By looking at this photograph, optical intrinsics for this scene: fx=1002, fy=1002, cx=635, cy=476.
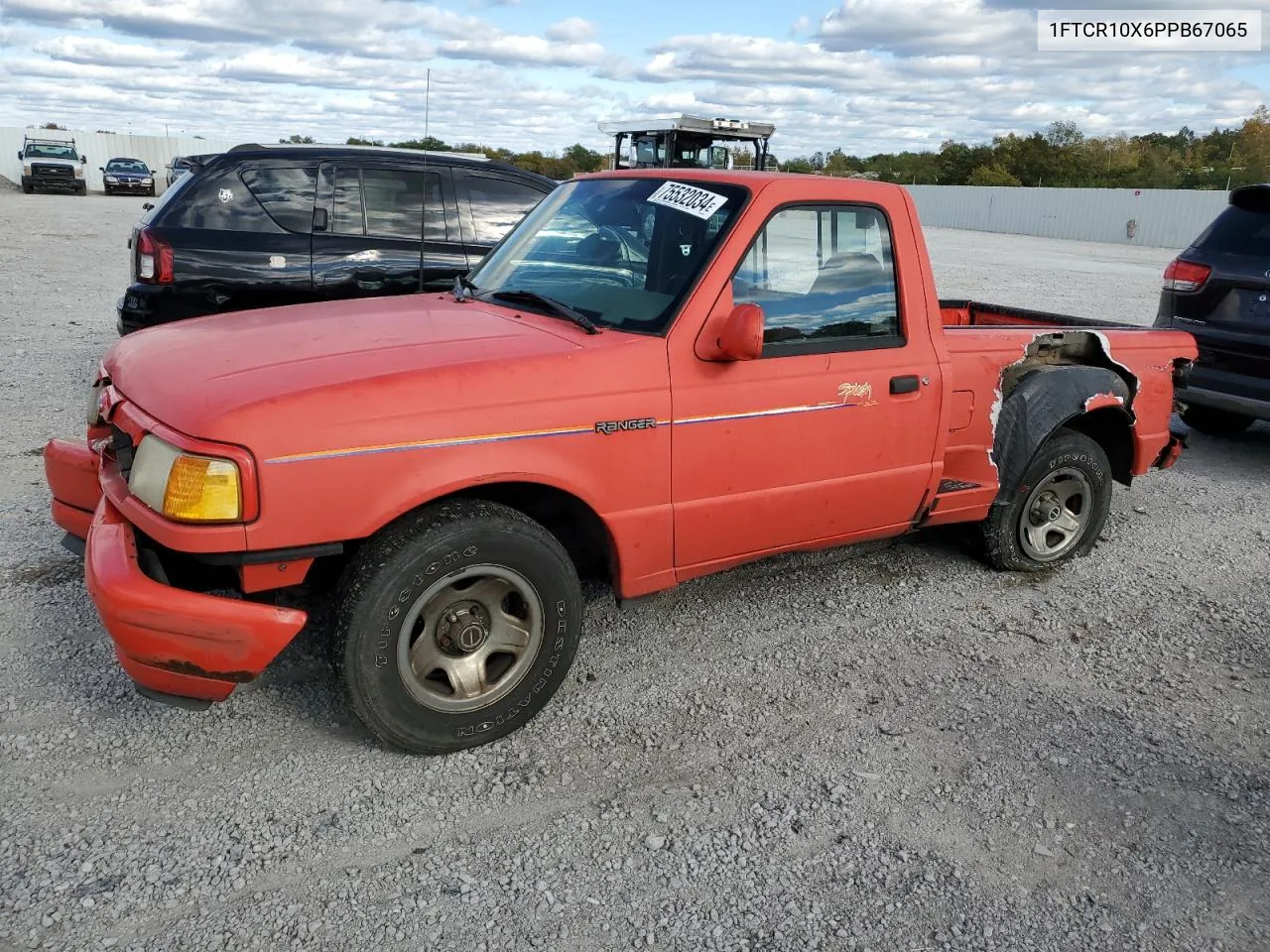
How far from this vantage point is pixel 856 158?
55031mm

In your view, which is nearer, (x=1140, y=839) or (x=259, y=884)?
(x=259, y=884)

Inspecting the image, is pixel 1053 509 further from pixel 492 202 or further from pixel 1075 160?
pixel 1075 160

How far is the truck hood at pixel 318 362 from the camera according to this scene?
9.49 feet

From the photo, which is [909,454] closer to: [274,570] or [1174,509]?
[274,570]

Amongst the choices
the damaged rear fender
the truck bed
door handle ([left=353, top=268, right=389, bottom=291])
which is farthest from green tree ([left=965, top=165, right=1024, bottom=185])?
the damaged rear fender

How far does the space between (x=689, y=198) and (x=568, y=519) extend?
4.37ft

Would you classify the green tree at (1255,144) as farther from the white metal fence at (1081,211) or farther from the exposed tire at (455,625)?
the exposed tire at (455,625)

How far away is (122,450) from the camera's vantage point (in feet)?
10.6

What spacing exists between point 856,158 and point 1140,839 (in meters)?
56.2

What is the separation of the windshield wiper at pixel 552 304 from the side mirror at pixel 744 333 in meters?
0.47

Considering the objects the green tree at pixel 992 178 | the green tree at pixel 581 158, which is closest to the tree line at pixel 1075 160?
the green tree at pixel 992 178

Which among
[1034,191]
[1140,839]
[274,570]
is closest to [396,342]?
[274,570]

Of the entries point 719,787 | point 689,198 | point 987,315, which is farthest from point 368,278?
point 719,787

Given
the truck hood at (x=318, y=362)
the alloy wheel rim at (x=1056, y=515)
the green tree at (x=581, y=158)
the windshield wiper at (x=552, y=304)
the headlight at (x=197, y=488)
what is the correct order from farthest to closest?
1. the green tree at (x=581, y=158)
2. the alloy wheel rim at (x=1056, y=515)
3. the windshield wiper at (x=552, y=304)
4. the truck hood at (x=318, y=362)
5. the headlight at (x=197, y=488)
